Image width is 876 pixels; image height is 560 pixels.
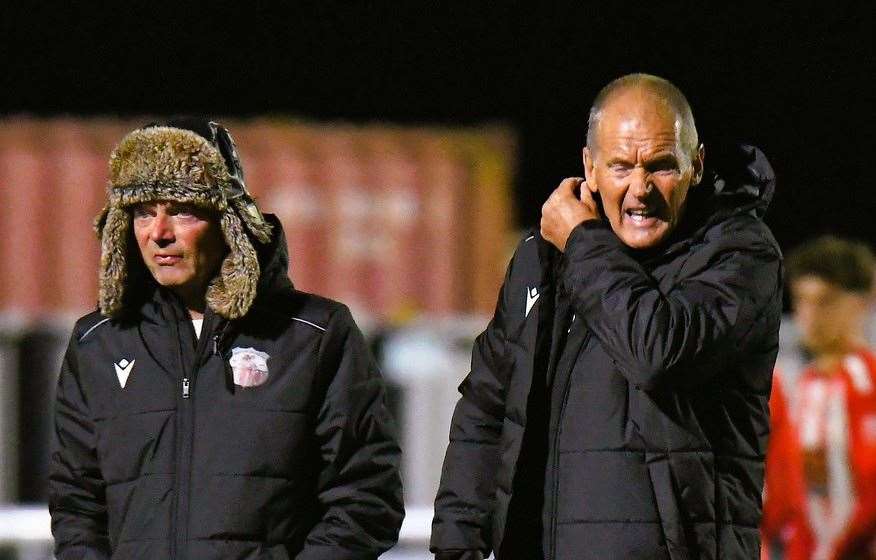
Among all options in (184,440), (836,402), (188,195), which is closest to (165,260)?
(188,195)

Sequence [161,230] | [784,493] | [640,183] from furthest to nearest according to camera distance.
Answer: [784,493] < [161,230] < [640,183]

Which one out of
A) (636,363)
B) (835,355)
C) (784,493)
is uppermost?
(636,363)

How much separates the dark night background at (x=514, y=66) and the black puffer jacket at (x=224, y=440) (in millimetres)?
12592

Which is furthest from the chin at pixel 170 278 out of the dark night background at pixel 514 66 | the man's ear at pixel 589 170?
the dark night background at pixel 514 66

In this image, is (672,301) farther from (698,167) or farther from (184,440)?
(184,440)

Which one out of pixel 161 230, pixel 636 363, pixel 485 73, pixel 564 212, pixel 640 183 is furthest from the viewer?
pixel 485 73

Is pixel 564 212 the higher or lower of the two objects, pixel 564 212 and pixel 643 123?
the lower

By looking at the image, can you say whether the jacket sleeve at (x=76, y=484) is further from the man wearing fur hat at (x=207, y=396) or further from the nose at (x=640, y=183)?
the nose at (x=640, y=183)

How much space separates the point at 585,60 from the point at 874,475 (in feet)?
40.0

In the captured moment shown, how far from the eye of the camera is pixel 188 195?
327cm

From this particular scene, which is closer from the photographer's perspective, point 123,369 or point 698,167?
point 698,167

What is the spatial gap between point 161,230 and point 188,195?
0.32 feet

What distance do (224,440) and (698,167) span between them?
1.13 meters

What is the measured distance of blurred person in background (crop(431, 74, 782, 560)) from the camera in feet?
9.71
